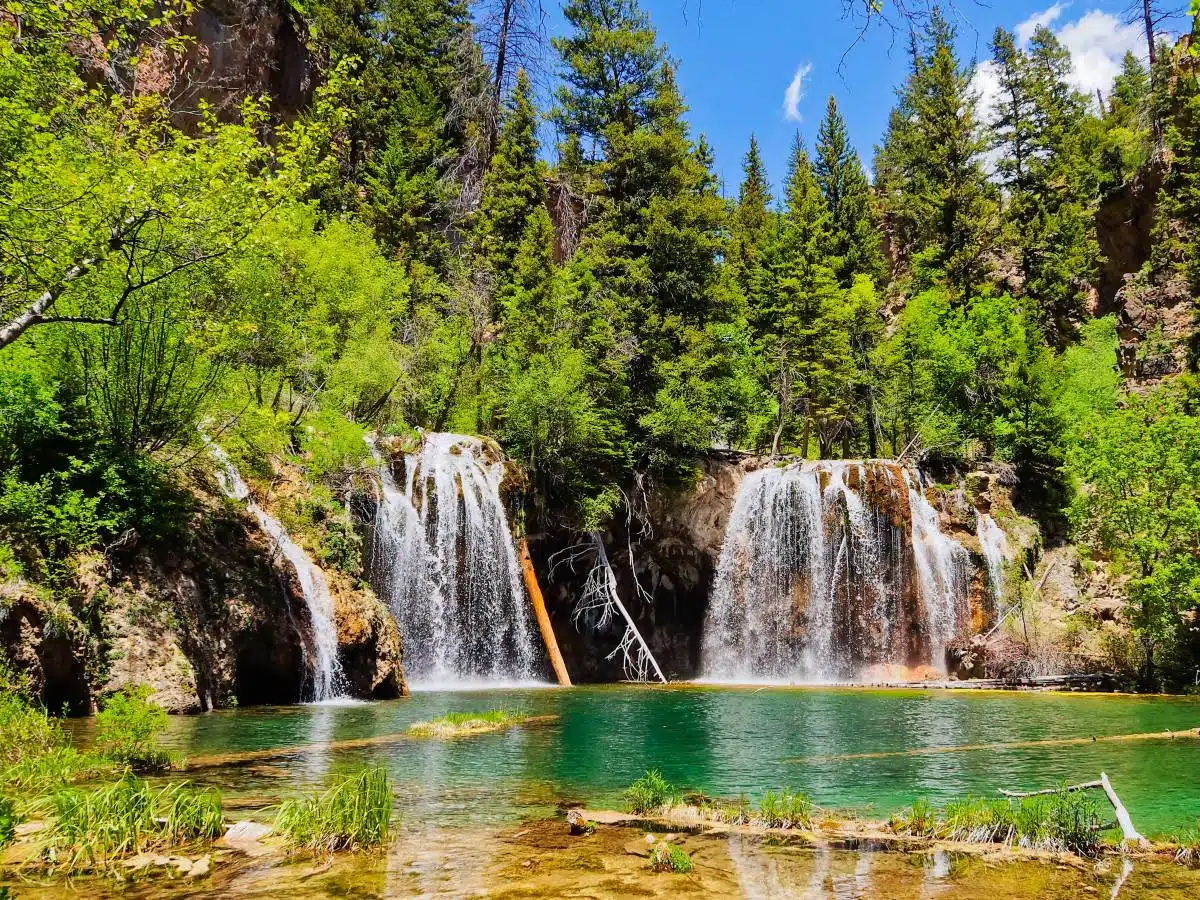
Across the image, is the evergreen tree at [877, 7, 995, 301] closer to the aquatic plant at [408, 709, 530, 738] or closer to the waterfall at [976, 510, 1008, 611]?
the waterfall at [976, 510, 1008, 611]

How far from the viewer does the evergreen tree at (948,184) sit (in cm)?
3650

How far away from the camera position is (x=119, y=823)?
5461 mm

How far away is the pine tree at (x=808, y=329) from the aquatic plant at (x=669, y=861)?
2637 centimetres

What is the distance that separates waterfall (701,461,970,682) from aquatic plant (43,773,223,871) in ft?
76.0

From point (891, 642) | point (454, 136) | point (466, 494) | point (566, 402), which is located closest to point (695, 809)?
point (466, 494)

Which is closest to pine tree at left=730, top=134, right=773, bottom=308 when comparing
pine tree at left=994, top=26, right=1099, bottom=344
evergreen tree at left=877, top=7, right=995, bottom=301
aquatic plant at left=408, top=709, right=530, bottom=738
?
evergreen tree at left=877, top=7, right=995, bottom=301

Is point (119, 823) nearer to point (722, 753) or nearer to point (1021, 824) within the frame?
point (1021, 824)

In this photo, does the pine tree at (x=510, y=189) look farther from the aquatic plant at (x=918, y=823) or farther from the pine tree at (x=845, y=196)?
the aquatic plant at (x=918, y=823)

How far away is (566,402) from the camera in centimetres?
2538

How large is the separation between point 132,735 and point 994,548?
26.6m

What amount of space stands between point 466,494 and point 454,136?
23453 mm

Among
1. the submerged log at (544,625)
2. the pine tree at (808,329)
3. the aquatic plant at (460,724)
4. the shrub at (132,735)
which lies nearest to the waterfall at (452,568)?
the submerged log at (544,625)

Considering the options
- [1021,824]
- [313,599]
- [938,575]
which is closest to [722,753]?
[1021,824]

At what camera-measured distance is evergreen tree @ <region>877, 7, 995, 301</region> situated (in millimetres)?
36500
